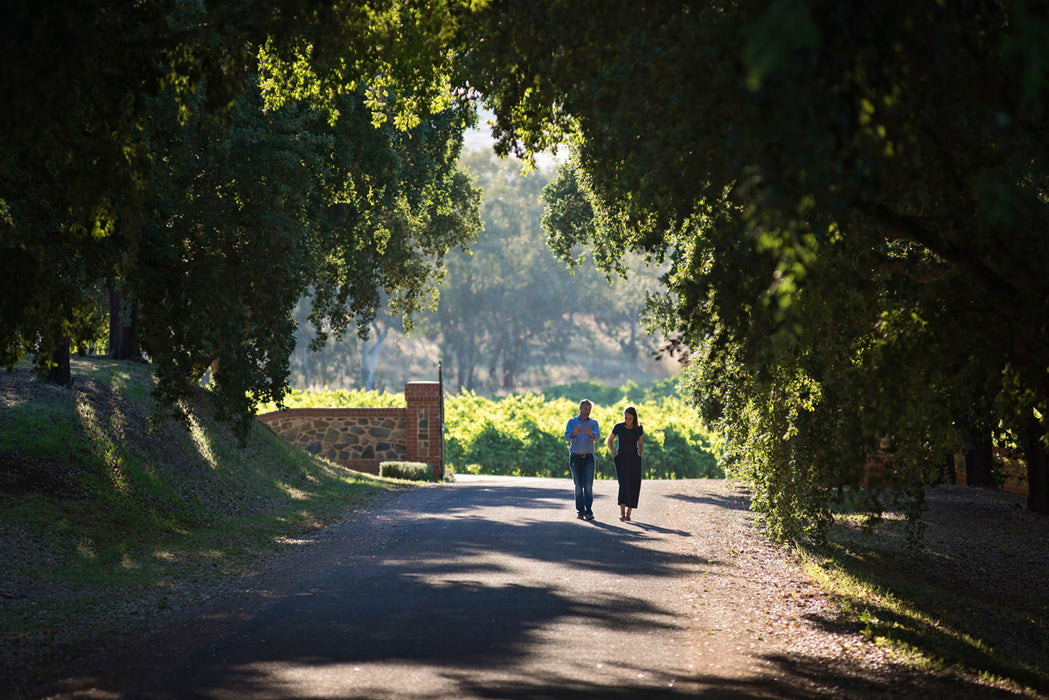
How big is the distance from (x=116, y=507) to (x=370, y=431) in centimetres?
1426

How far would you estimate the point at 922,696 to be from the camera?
6426 mm

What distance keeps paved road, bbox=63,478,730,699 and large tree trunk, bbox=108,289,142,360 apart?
35.1ft

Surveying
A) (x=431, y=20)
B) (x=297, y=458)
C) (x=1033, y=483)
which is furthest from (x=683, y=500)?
(x=431, y=20)

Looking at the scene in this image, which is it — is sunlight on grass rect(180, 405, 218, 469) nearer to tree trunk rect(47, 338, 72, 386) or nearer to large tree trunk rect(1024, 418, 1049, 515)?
tree trunk rect(47, 338, 72, 386)

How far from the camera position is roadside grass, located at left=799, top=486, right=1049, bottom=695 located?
7.81 meters

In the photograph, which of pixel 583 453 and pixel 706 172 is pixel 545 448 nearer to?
pixel 583 453

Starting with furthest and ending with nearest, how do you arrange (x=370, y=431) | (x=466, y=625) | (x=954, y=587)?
(x=370, y=431), (x=954, y=587), (x=466, y=625)

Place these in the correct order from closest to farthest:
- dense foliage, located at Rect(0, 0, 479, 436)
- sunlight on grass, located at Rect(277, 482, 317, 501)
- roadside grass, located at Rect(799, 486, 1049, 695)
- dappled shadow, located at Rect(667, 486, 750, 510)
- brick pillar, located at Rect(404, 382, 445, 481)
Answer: dense foliage, located at Rect(0, 0, 479, 436)
roadside grass, located at Rect(799, 486, 1049, 695)
sunlight on grass, located at Rect(277, 482, 317, 501)
dappled shadow, located at Rect(667, 486, 750, 510)
brick pillar, located at Rect(404, 382, 445, 481)

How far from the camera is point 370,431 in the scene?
28.0 metres

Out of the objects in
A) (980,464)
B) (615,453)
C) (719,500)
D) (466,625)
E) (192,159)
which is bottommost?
(466,625)

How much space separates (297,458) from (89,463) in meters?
8.32

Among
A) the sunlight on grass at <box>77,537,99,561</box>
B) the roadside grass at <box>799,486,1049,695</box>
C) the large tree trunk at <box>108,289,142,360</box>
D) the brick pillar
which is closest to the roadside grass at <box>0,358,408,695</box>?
the sunlight on grass at <box>77,537,99,561</box>

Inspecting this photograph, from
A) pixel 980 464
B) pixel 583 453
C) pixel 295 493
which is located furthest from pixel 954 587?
pixel 980 464

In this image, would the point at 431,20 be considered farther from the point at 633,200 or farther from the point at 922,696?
the point at 922,696
